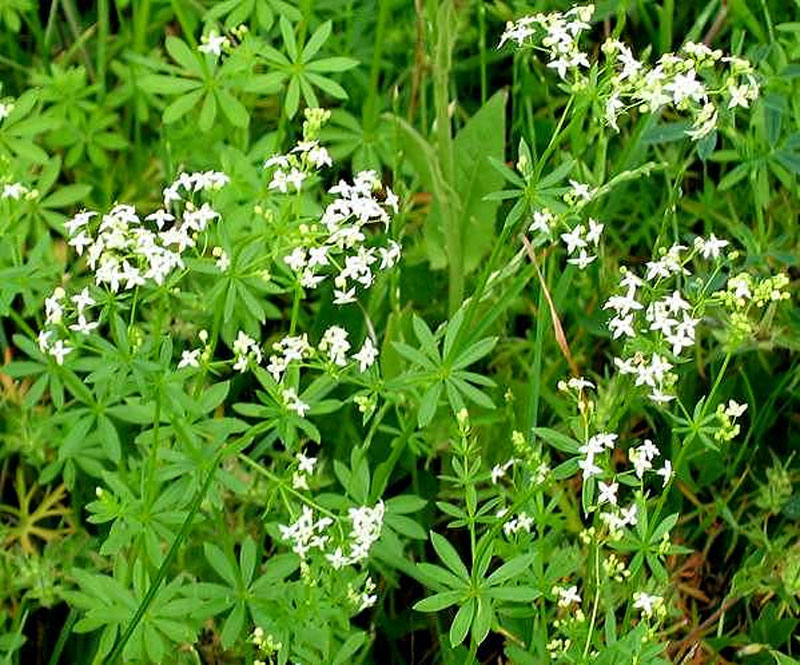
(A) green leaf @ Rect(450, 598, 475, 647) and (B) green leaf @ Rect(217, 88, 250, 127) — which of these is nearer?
(A) green leaf @ Rect(450, 598, 475, 647)

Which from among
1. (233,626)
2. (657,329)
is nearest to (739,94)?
(657,329)

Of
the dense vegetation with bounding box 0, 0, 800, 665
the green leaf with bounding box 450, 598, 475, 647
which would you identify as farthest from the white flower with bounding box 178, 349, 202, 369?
the green leaf with bounding box 450, 598, 475, 647

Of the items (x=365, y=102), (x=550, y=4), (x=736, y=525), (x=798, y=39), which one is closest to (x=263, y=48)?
(x=365, y=102)

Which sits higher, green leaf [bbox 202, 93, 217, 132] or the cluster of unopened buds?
the cluster of unopened buds

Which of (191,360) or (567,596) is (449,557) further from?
(191,360)

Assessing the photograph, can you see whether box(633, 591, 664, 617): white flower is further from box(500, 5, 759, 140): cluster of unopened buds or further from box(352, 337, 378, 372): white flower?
box(500, 5, 759, 140): cluster of unopened buds

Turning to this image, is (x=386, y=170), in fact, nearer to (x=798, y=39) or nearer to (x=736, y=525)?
(x=798, y=39)

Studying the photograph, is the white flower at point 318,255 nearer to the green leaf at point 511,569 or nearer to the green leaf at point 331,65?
the green leaf at point 511,569

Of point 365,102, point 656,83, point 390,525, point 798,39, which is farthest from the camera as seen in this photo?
point 365,102
